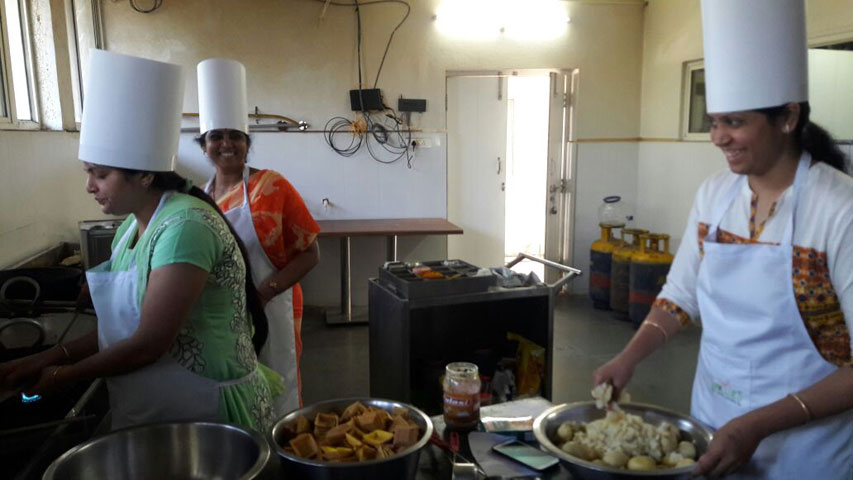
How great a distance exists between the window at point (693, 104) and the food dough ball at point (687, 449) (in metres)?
4.08

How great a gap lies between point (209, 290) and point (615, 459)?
2.89ft

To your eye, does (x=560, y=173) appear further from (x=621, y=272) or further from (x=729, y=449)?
(x=729, y=449)

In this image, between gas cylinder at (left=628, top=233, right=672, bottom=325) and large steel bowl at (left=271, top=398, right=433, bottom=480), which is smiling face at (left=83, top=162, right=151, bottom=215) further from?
gas cylinder at (left=628, top=233, right=672, bottom=325)

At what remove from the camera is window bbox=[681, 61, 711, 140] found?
15.6 ft

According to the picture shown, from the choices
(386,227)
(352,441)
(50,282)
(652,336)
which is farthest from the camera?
(386,227)

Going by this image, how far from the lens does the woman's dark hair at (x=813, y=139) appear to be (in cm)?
125

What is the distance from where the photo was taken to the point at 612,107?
5395 millimetres

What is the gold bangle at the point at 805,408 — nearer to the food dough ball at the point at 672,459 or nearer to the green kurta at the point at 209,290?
the food dough ball at the point at 672,459

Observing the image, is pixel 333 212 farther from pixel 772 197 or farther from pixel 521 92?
pixel 772 197

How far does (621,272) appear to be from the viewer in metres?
4.81

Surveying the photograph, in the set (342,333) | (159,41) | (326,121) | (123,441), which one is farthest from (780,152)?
(159,41)

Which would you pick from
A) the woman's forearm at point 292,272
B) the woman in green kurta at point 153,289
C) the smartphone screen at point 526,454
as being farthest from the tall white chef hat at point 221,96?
the smartphone screen at point 526,454

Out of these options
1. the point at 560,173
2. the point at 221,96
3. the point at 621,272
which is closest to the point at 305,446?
the point at 221,96

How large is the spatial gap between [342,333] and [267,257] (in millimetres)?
2500
